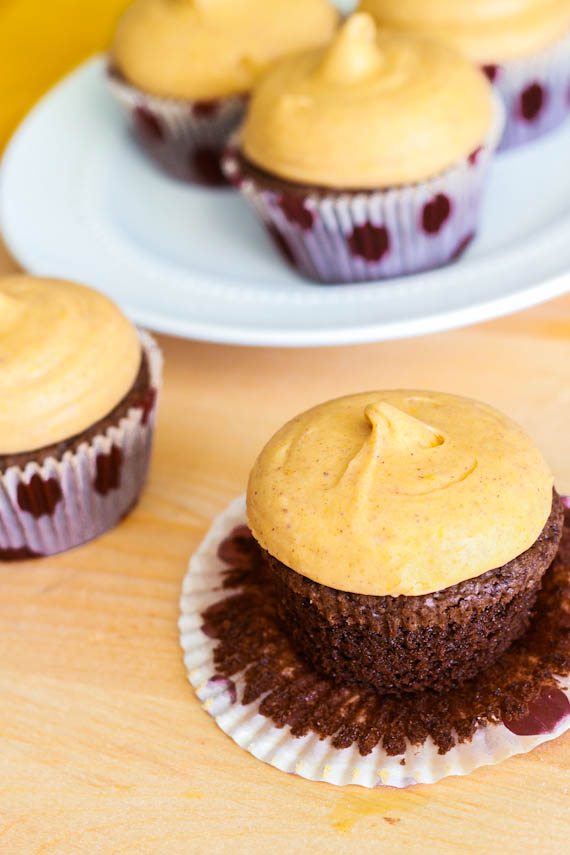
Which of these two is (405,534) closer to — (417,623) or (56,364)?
(417,623)

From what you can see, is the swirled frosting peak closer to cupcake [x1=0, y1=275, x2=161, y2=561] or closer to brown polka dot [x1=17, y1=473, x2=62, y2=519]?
cupcake [x1=0, y1=275, x2=161, y2=561]

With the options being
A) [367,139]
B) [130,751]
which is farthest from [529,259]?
[130,751]

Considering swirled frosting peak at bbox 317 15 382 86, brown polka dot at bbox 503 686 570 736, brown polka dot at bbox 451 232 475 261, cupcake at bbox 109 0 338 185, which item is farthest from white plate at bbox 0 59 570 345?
brown polka dot at bbox 503 686 570 736

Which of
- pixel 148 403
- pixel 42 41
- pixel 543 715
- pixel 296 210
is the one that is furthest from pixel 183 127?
pixel 543 715

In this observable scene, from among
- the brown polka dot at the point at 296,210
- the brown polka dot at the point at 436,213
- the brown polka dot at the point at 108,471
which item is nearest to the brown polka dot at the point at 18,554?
the brown polka dot at the point at 108,471

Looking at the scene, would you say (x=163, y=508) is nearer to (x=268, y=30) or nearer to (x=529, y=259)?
(x=529, y=259)

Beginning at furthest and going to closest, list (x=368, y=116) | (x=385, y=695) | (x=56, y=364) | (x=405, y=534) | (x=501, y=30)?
1. (x=501, y=30)
2. (x=368, y=116)
3. (x=56, y=364)
4. (x=385, y=695)
5. (x=405, y=534)

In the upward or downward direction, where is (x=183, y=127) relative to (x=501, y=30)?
downward
